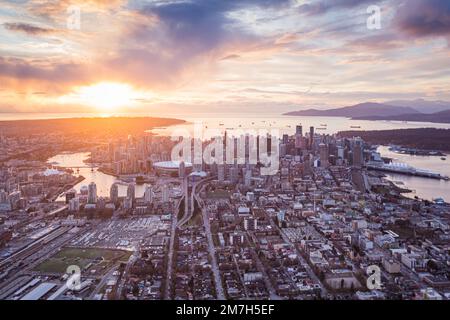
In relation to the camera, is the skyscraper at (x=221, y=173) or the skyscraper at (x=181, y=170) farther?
the skyscraper at (x=181, y=170)

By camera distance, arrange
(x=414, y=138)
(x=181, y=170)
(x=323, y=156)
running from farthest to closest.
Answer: (x=414, y=138) → (x=323, y=156) → (x=181, y=170)

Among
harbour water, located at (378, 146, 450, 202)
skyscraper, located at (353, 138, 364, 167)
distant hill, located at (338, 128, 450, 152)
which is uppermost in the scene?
distant hill, located at (338, 128, 450, 152)

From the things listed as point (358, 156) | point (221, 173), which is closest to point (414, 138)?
point (358, 156)

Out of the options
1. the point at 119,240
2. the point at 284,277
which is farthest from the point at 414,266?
the point at 119,240

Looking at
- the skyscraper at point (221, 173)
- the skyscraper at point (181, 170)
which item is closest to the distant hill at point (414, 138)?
the skyscraper at point (221, 173)

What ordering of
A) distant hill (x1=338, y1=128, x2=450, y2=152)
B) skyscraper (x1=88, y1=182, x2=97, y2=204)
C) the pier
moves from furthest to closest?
distant hill (x1=338, y1=128, x2=450, y2=152) < the pier < skyscraper (x1=88, y1=182, x2=97, y2=204)

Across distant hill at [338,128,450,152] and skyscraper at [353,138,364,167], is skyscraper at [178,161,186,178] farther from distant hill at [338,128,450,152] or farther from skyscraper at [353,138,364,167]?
distant hill at [338,128,450,152]

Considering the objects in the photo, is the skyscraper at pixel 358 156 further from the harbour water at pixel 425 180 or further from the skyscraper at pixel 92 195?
the skyscraper at pixel 92 195

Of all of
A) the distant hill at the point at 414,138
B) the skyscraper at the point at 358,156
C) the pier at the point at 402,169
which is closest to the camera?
the pier at the point at 402,169

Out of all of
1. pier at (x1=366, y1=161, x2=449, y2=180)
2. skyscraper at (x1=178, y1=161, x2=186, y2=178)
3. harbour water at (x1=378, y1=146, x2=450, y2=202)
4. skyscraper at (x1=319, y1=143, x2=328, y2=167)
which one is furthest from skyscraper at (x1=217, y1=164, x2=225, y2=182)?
pier at (x1=366, y1=161, x2=449, y2=180)

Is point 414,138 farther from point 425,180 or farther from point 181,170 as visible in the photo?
point 181,170

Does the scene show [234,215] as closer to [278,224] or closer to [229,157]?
[278,224]
